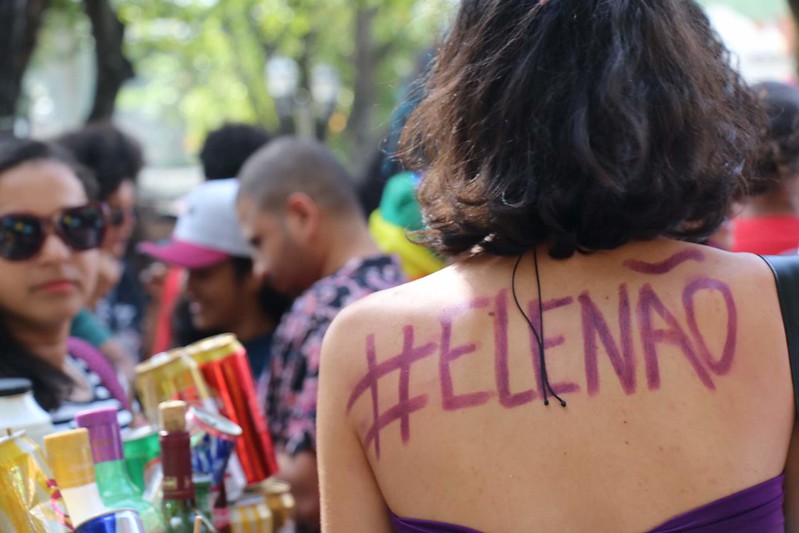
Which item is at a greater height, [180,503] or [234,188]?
[234,188]

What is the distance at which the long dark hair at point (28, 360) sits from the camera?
277cm

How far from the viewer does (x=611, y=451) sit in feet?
5.40

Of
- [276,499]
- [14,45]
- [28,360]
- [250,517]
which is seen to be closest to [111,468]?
[250,517]

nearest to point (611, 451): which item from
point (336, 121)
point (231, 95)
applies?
point (336, 121)

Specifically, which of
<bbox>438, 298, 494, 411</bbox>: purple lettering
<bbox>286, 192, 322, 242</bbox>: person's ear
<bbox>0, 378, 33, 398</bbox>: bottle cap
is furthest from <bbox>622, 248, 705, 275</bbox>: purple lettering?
<bbox>286, 192, 322, 242</bbox>: person's ear

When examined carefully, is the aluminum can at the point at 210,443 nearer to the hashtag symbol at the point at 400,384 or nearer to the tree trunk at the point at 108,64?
the hashtag symbol at the point at 400,384

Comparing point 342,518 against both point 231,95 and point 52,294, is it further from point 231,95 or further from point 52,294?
point 231,95

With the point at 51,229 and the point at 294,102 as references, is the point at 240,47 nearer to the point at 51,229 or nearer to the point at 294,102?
the point at 294,102

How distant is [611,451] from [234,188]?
11.2ft

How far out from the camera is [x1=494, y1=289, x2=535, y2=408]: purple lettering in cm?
169

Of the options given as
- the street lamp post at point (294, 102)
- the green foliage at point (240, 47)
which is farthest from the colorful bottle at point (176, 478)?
the street lamp post at point (294, 102)

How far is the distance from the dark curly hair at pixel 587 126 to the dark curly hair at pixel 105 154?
3812 millimetres

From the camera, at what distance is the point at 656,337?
1697 mm

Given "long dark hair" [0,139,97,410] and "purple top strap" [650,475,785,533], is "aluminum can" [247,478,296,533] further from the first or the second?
"purple top strap" [650,475,785,533]
